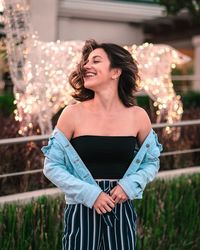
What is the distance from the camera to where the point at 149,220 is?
12.9 ft

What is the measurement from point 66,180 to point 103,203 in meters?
0.18

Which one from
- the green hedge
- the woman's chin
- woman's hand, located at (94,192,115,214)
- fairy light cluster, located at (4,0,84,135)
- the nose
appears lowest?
the green hedge

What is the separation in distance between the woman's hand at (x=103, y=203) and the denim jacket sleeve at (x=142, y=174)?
89mm

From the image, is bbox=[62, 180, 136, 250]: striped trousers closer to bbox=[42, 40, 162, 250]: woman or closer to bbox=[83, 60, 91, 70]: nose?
bbox=[42, 40, 162, 250]: woman

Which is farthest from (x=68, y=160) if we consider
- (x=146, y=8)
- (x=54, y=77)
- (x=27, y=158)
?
(x=146, y=8)

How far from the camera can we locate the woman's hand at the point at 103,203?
230cm

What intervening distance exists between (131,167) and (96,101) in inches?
12.8

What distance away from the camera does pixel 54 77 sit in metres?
6.15

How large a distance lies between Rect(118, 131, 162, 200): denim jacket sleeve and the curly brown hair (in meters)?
0.22

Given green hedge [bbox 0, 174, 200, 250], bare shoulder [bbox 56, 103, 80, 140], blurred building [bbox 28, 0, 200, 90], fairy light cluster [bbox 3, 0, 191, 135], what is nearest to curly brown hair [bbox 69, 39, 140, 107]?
bare shoulder [bbox 56, 103, 80, 140]

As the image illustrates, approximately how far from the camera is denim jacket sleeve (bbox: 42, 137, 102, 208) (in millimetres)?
2309

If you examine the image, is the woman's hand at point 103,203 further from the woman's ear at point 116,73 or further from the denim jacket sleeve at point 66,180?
the woman's ear at point 116,73

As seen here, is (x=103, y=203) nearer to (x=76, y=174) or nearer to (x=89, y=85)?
(x=76, y=174)

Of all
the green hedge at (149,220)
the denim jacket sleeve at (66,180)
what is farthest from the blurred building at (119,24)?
the denim jacket sleeve at (66,180)
